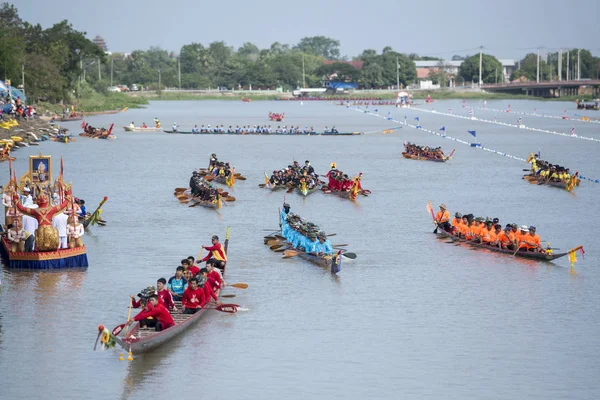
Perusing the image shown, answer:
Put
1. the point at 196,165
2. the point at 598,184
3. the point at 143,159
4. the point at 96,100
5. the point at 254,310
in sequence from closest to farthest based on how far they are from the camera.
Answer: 1. the point at 254,310
2. the point at 598,184
3. the point at 196,165
4. the point at 143,159
5. the point at 96,100

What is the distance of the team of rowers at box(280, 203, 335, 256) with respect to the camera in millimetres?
30797

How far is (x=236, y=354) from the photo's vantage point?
22.8 m

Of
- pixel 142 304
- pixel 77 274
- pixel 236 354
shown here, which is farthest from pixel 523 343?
pixel 77 274

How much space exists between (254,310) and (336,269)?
4258 mm

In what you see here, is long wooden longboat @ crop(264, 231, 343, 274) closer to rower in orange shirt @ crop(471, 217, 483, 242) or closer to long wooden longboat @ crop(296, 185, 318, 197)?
rower in orange shirt @ crop(471, 217, 483, 242)

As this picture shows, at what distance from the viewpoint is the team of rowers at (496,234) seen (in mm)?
31984

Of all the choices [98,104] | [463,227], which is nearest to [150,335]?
[463,227]

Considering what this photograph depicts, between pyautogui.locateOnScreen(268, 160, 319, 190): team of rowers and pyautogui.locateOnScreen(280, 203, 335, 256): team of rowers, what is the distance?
1314 cm

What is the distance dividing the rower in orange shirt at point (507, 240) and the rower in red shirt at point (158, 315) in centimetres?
1407

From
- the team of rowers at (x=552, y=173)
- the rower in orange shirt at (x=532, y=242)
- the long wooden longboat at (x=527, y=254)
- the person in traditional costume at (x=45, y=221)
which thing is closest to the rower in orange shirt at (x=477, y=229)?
the long wooden longboat at (x=527, y=254)

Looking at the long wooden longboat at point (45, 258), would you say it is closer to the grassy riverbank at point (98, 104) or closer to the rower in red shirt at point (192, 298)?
the rower in red shirt at point (192, 298)

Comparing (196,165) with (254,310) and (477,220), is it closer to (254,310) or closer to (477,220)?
(477,220)

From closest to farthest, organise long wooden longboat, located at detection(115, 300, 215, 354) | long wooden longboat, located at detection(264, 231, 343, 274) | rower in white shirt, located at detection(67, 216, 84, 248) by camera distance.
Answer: long wooden longboat, located at detection(115, 300, 215, 354) → rower in white shirt, located at detection(67, 216, 84, 248) → long wooden longboat, located at detection(264, 231, 343, 274)

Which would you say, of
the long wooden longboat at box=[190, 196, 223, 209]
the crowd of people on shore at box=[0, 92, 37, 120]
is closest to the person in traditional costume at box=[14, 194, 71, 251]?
the long wooden longboat at box=[190, 196, 223, 209]
